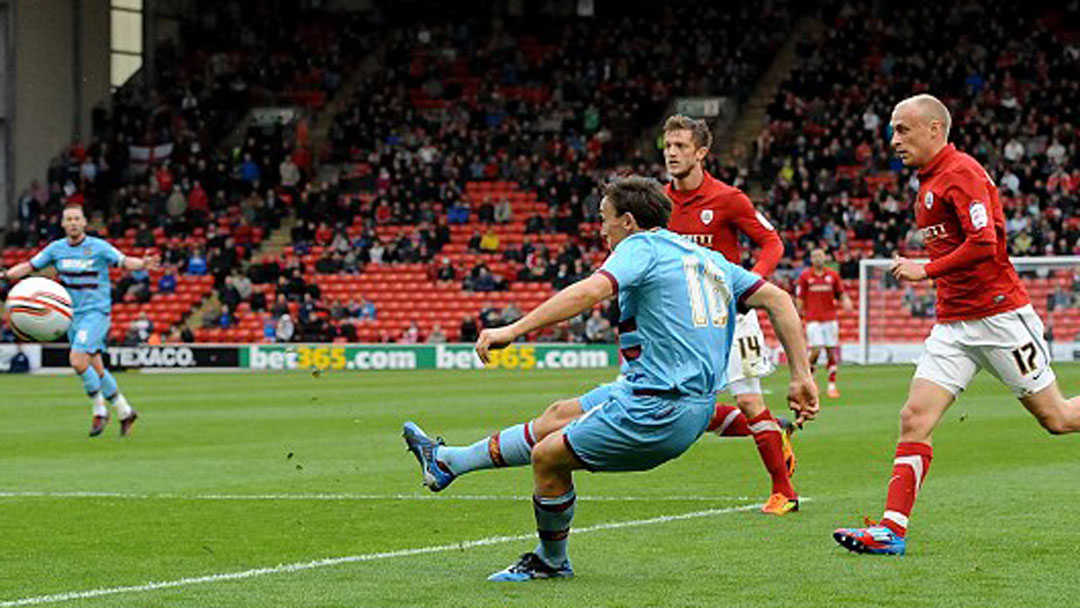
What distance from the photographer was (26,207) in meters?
48.4

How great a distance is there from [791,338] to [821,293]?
2192 centimetres

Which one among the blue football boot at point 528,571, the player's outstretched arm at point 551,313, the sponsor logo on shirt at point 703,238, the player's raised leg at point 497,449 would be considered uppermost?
the sponsor logo on shirt at point 703,238

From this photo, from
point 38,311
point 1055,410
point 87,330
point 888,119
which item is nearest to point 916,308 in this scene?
point 888,119

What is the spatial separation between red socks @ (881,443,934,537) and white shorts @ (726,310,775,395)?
7.26 ft

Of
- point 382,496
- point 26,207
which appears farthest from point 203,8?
point 382,496

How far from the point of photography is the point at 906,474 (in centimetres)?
927

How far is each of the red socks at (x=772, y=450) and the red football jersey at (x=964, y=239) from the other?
2047mm

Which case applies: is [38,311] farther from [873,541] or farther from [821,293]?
[821,293]

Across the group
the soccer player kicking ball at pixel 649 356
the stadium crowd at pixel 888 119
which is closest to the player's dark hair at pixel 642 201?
the soccer player kicking ball at pixel 649 356

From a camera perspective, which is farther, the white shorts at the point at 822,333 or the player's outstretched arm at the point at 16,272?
the white shorts at the point at 822,333

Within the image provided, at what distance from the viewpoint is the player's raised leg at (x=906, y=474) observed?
901 centimetres

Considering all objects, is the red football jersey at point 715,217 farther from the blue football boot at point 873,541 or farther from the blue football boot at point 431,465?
the blue football boot at point 431,465

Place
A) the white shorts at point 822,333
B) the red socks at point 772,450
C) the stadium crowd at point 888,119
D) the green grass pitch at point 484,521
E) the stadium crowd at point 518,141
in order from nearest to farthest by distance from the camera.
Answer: the green grass pitch at point 484,521 → the red socks at point 772,450 → the white shorts at point 822,333 → the stadium crowd at point 888,119 → the stadium crowd at point 518,141

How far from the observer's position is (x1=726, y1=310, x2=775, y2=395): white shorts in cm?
1152
